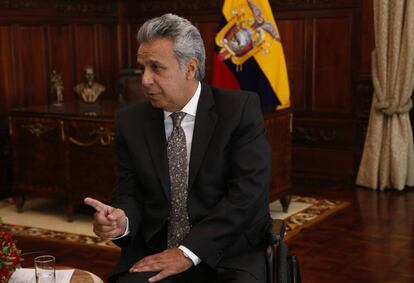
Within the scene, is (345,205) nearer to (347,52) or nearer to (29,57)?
(347,52)

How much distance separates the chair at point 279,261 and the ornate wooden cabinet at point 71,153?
2.71m

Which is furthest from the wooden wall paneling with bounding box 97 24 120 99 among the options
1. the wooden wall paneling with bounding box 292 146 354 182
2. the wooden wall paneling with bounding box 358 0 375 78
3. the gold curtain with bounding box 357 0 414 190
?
the gold curtain with bounding box 357 0 414 190

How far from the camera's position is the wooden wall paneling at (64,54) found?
6.84 meters

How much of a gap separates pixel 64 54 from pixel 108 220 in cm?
491

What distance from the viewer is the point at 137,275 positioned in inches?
94.7

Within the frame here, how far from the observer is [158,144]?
2586 mm

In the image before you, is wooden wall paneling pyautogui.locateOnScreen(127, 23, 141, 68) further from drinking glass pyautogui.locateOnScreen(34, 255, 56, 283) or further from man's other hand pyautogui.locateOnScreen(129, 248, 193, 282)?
drinking glass pyautogui.locateOnScreen(34, 255, 56, 283)

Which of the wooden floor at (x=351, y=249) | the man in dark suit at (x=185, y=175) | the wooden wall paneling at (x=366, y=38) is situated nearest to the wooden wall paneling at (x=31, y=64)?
the wooden floor at (x=351, y=249)

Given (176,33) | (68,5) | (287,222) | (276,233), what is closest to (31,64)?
(68,5)

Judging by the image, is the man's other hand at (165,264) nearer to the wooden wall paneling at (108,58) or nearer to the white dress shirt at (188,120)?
the white dress shirt at (188,120)

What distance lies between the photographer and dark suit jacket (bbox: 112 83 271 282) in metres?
2.49

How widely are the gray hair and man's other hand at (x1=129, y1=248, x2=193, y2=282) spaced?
66 cm

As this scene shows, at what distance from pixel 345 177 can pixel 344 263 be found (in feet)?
8.45

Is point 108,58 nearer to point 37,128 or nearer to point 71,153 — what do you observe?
point 37,128
